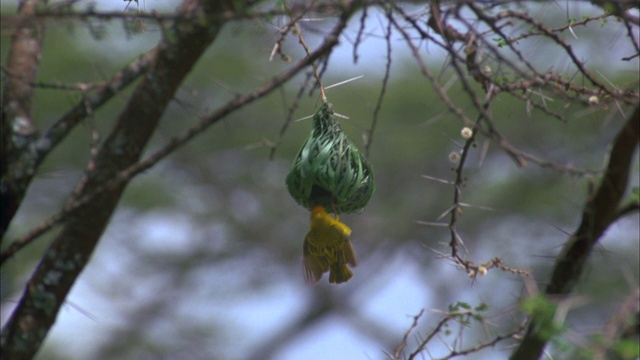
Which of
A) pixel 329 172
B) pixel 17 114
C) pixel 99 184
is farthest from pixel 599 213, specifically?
pixel 17 114

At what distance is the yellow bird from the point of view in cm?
243

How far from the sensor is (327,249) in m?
2.54

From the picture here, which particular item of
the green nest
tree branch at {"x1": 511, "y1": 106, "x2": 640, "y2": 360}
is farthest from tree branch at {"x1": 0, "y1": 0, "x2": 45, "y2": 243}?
tree branch at {"x1": 511, "y1": 106, "x2": 640, "y2": 360}

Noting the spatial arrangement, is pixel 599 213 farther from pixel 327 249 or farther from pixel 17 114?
pixel 17 114

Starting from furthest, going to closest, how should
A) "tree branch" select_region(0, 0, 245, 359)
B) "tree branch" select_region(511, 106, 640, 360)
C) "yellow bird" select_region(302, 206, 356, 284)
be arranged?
"tree branch" select_region(0, 0, 245, 359) → "yellow bird" select_region(302, 206, 356, 284) → "tree branch" select_region(511, 106, 640, 360)

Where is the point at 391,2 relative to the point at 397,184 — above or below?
below

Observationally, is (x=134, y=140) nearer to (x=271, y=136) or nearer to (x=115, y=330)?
(x=271, y=136)

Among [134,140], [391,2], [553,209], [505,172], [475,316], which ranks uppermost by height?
[505,172]

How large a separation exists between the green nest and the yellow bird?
0.06m

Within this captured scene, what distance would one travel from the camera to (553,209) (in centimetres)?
988

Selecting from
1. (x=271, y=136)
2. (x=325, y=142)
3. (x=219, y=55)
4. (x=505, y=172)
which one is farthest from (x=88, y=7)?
(x=505, y=172)

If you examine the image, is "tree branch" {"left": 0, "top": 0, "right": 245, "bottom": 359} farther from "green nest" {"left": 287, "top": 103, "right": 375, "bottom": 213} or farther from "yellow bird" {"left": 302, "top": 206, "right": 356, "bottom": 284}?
"yellow bird" {"left": 302, "top": 206, "right": 356, "bottom": 284}

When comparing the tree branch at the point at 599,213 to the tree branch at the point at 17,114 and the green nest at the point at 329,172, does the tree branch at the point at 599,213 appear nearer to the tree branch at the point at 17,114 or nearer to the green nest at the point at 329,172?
the green nest at the point at 329,172

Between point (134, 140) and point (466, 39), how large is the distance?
3.79 feet
